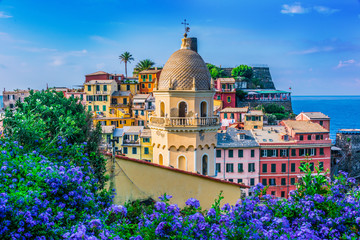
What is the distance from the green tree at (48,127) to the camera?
34.8ft

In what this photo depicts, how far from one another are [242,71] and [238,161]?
193 feet

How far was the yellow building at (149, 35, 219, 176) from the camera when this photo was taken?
1697 centimetres

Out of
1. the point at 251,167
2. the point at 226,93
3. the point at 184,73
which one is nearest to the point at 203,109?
the point at 184,73

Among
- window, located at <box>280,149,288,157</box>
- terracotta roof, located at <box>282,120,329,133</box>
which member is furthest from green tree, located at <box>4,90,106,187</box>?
terracotta roof, located at <box>282,120,329,133</box>

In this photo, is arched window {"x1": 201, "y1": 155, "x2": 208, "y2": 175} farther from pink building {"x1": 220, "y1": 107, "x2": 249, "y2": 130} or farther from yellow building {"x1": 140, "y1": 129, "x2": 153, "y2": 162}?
pink building {"x1": 220, "y1": 107, "x2": 249, "y2": 130}

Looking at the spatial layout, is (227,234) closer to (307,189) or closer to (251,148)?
(307,189)

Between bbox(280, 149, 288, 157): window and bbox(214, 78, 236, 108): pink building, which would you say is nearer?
bbox(280, 149, 288, 157): window

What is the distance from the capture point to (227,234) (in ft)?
23.0

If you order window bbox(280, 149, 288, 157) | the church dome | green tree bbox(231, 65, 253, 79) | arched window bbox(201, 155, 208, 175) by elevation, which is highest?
green tree bbox(231, 65, 253, 79)

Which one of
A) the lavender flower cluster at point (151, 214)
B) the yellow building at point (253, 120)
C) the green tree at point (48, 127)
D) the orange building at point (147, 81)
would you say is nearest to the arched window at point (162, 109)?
the green tree at point (48, 127)

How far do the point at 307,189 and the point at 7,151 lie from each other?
27.2 feet

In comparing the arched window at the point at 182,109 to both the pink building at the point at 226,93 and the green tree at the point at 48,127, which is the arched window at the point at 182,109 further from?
the pink building at the point at 226,93

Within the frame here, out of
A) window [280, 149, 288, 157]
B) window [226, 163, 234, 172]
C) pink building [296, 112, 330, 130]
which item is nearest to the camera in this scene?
window [226, 163, 234, 172]

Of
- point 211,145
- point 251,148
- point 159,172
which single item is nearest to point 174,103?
point 211,145
